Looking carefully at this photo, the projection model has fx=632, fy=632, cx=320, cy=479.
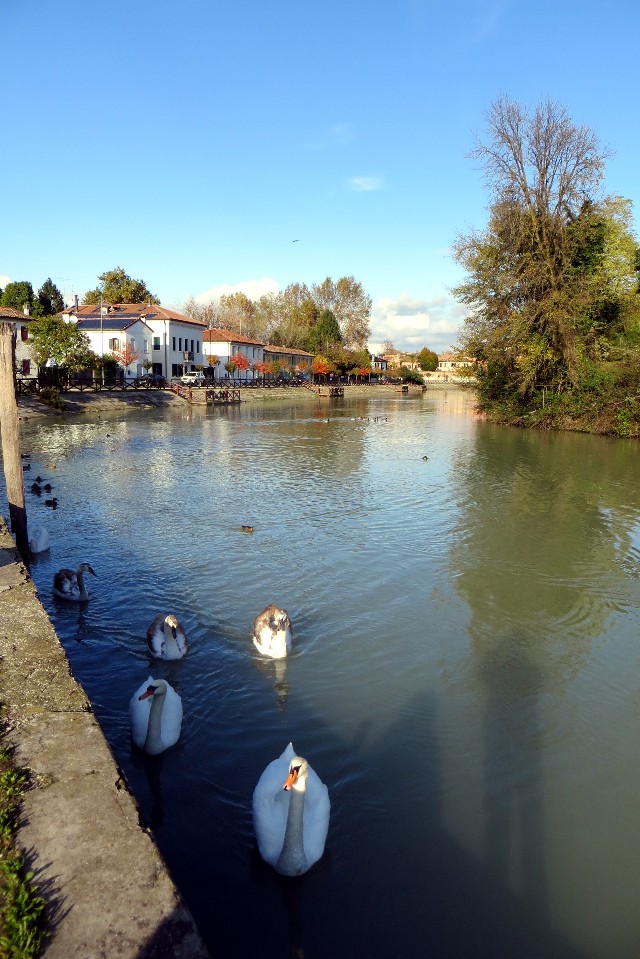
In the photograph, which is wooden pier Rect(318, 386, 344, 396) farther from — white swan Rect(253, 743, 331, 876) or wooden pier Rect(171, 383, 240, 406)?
white swan Rect(253, 743, 331, 876)

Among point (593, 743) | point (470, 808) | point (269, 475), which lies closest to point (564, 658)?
point (593, 743)

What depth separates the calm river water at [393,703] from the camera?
4.42m

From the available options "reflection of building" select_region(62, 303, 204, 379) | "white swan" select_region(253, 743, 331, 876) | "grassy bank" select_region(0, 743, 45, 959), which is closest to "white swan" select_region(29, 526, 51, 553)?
"white swan" select_region(253, 743, 331, 876)

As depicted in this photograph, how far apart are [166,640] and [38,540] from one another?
5.32 meters

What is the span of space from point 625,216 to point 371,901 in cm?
3819

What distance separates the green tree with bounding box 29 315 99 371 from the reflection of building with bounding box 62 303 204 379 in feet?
59.7

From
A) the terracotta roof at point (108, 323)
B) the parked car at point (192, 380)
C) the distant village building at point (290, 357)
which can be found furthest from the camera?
the distant village building at point (290, 357)

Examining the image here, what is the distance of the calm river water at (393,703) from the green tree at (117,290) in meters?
80.1

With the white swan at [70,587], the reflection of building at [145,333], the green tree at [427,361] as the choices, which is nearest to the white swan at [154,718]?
the white swan at [70,587]

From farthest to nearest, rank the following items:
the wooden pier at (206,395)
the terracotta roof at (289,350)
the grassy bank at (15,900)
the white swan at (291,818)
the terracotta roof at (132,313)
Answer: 1. the terracotta roof at (289,350)
2. the terracotta roof at (132,313)
3. the wooden pier at (206,395)
4. the white swan at (291,818)
5. the grassy bank at (15,900)

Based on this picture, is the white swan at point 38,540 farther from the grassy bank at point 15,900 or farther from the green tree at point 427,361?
the green tree at point 427,361

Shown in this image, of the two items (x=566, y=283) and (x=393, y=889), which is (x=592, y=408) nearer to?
(x=566, y=283)

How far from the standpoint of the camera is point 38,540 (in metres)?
11.6

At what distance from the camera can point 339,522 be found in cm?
1446
